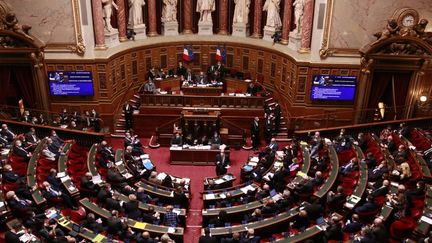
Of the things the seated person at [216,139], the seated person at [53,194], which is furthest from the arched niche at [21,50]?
the seated person at [216,139]

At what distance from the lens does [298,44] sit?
19.2 meters

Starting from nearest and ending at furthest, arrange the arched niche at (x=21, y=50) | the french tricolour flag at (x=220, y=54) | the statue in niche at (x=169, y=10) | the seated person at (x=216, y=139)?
the seated person at (x=216, y=139)
the arched niche at (x=21, y=50)
the french tricolour flag at (x=220, y=54)
the statue in niche at (x=169, y=10)

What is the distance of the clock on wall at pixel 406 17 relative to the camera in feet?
54.4

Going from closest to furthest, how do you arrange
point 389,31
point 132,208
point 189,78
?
point 132,208, point 389,31, point 189,78

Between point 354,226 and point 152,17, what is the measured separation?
15252 millimetres

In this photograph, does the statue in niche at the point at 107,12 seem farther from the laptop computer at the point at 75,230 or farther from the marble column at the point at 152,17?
the laptop computer at the point at 75,230

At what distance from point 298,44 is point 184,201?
967 centimetres

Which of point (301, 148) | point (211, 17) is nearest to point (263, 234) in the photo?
point (301, 148)

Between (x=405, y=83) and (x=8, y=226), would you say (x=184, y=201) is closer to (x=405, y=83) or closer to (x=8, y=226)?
(x=8, y=226)

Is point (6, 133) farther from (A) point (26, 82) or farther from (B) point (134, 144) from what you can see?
(B) point (134, 144)

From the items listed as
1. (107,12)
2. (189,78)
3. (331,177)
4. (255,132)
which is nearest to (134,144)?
(255,132)

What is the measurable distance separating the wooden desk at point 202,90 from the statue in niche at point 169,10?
4.59m

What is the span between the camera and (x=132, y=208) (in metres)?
11.6

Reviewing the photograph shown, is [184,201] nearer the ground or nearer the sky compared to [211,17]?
nearer the ground
